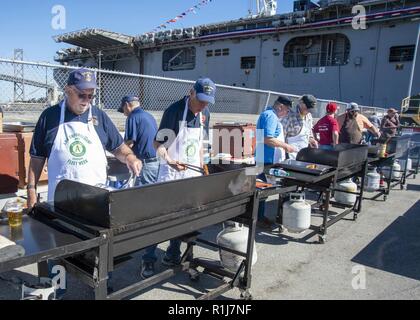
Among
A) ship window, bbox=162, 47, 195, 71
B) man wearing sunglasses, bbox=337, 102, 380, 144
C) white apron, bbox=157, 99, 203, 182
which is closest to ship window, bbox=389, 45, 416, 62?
ship window, bbox=162, 47, 195, 71

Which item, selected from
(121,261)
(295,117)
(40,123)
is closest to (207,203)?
(121,261)

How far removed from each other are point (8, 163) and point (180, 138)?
3.00 metres

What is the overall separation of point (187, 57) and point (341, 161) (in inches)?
1376

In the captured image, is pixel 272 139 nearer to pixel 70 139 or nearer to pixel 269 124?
pixel 269 124

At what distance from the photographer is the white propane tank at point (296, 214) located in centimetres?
422

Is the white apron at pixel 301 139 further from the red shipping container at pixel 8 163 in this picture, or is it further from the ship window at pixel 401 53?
the ship window at pixel 401 53

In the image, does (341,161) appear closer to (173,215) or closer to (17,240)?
(173,215)

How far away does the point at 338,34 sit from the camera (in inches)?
1067

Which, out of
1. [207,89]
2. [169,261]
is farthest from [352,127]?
[169,261]

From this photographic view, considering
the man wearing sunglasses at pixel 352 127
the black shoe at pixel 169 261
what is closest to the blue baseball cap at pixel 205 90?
the black shoe at pixel 169 261

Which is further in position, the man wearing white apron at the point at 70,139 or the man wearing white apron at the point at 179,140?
the man wearing white apron at the point at 179,140

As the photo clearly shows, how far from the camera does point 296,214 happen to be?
4223mm

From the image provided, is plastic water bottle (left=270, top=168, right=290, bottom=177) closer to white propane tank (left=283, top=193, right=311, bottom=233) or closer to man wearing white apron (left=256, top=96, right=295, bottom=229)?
white propane tank (left=283, top=193, right=311, bottom=233)
